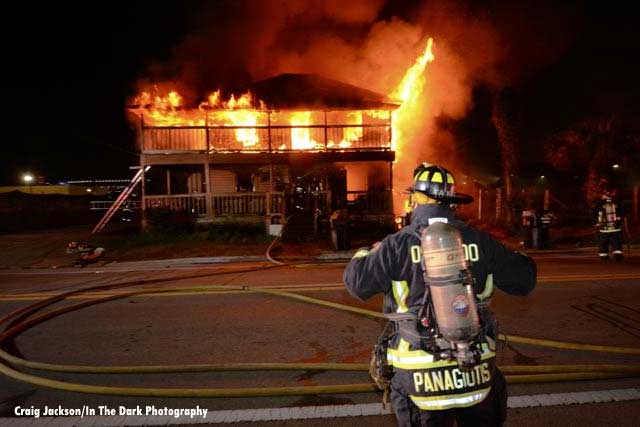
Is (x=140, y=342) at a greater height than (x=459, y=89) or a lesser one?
lesser

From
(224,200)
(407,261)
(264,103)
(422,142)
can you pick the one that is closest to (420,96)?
(422,142)

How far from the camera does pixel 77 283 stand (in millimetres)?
9258

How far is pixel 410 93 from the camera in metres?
21.5

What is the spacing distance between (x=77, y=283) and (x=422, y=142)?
1776cm

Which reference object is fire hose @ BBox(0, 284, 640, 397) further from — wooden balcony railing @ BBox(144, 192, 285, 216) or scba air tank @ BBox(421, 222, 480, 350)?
wooden balcony railing @ BBox(144, 192, 285, 216)

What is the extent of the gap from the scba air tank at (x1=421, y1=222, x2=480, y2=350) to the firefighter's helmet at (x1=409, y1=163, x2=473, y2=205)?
1.04ft

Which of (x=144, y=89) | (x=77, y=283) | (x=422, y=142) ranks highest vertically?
(x=144, y=89)

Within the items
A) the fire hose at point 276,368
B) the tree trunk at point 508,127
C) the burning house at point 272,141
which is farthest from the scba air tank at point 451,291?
the tree trunk at point 508,127

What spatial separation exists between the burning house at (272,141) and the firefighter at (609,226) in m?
9.16

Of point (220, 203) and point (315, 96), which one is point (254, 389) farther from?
point (315, 96)

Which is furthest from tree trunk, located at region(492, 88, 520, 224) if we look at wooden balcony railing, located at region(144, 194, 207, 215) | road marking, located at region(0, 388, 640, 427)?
road marking, located at region(0, 388, 640, 427)

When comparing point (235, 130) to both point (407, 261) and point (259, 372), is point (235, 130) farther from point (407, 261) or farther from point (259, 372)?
point (407, 261)

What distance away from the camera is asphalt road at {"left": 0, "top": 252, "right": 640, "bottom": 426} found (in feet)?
12.1

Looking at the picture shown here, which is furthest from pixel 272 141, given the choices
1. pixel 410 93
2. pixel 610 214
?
pixel 610 214
